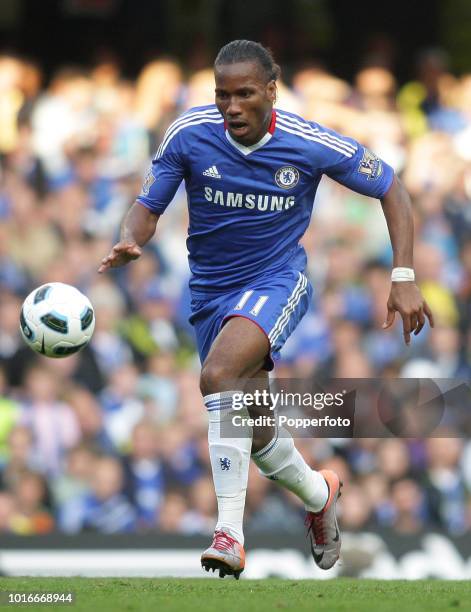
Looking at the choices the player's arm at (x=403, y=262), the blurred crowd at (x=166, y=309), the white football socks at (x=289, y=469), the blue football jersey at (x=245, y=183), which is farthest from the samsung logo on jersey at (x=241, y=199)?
the blurred crowd at (x=166, y=309)

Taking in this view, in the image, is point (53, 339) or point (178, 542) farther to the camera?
point (178, 542)

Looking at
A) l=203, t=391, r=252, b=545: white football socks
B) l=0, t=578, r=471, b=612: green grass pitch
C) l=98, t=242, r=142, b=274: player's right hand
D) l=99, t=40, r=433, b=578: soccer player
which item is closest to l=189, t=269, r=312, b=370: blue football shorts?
l=99, t=40, r=433, b=578: soccer player

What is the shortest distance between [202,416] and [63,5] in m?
7.61

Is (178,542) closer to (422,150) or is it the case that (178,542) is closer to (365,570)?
(365,570)

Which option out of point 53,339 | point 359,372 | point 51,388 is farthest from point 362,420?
point 53,339

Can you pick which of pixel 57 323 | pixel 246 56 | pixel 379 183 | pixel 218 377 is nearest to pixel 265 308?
pixel 218 377

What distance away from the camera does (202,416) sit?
11508 millimetres

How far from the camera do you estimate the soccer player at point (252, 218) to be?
661 centimetres

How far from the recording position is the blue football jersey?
22.6 feet

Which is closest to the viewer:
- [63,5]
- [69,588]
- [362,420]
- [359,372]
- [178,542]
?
[69,588]

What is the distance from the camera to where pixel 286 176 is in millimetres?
6945

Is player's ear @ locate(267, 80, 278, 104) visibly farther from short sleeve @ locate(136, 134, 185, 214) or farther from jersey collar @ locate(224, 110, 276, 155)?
short sleeve @ locate(136, 134, 185, 214)

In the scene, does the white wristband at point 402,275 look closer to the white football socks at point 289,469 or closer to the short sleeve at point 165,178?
the white football socks at point 289,469

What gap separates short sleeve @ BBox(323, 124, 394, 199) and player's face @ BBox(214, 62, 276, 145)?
446 millimetres
